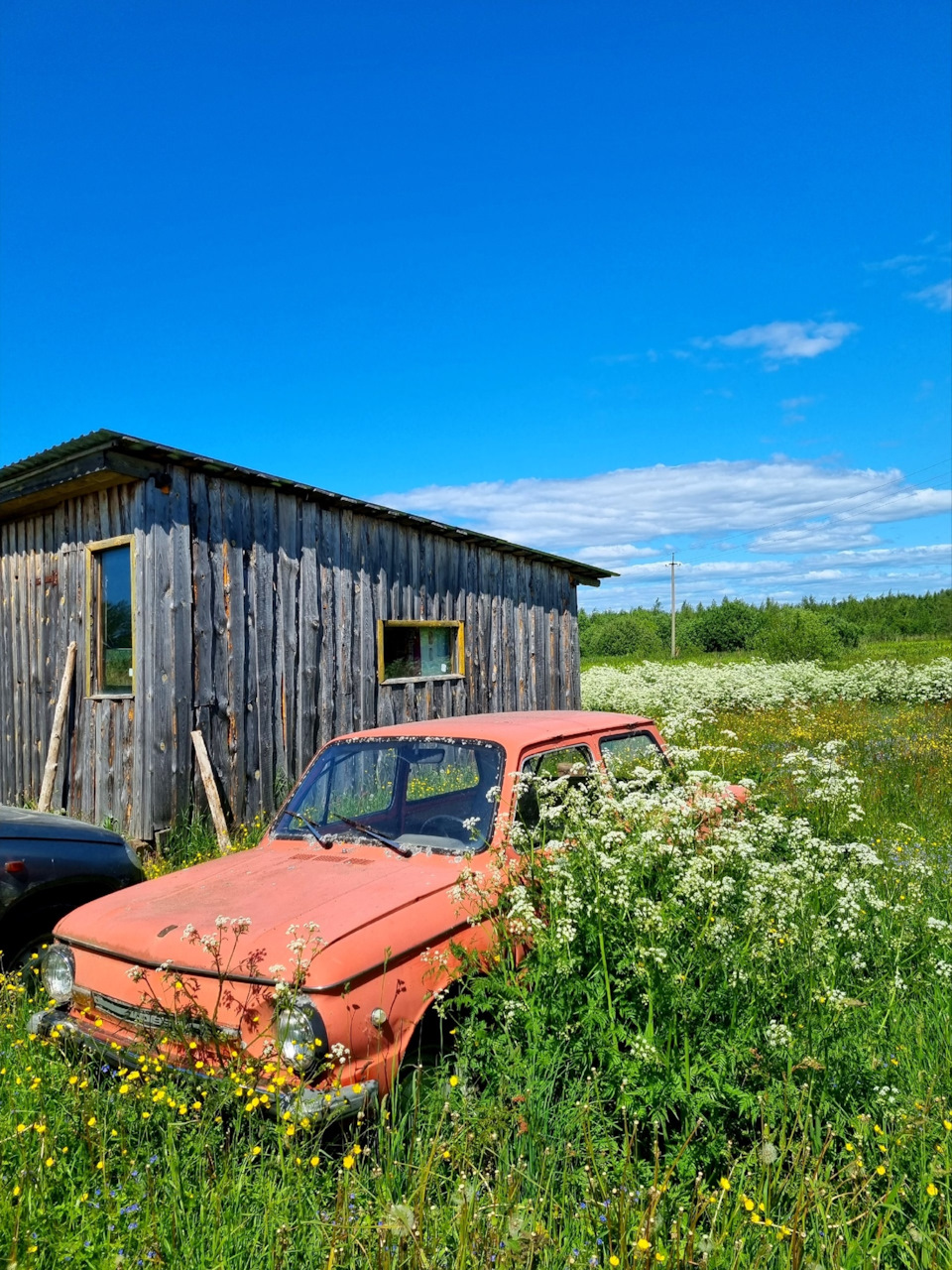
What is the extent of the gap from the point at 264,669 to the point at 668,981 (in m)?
6.55

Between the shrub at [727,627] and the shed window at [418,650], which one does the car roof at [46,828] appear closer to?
the shed window at [418,650]

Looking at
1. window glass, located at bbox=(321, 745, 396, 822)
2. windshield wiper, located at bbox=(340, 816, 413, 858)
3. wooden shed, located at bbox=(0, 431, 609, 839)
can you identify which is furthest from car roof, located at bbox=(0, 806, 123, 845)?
wooden shed, located at bbox=(0, 431, 609, 839)

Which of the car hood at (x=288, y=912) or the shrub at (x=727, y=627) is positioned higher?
the shrub at (x=727, y=627)

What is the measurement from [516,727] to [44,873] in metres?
2.73

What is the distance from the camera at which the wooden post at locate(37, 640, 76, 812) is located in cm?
873

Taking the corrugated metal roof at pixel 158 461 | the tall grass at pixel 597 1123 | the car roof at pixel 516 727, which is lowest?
the tall grass at pixel 597 1123

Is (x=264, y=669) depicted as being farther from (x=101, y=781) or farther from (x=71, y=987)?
(x=71, y=987)

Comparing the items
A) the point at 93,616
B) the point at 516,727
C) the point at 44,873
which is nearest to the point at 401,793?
the point at 516,727

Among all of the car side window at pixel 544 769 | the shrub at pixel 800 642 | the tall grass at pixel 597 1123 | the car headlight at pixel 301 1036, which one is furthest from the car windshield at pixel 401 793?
the shrub at pixel 800 642

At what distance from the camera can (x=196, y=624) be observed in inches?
312

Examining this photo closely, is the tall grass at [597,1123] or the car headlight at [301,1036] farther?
the car headlight at [301,1036]

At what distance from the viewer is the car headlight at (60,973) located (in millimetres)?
3357

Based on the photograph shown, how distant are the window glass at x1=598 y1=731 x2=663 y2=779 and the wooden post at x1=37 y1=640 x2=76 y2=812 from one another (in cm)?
653

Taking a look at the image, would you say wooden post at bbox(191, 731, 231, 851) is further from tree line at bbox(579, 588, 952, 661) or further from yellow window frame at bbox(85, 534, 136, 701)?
tree line at bbox(579, 588, 952, 661)
